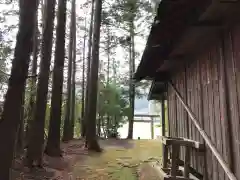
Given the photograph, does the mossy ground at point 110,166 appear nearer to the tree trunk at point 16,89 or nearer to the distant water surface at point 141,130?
the tree trunk at point 16,89

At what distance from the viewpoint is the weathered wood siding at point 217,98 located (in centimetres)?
365

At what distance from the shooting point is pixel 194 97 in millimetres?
5539

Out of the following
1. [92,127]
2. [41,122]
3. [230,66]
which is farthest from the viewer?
[92,127]

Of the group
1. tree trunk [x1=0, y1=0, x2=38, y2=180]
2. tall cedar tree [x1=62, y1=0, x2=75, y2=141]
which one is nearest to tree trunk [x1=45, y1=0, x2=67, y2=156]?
tall cedar tree [x1=62, y1=0, x2=75, y2=141]

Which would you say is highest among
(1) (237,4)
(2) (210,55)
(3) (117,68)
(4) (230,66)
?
(3) (117,68)

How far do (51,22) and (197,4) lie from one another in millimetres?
7558

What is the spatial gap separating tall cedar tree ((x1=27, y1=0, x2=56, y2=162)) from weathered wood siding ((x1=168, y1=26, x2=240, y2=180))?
480cm

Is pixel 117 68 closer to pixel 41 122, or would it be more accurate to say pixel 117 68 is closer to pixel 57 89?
pixel 57 89

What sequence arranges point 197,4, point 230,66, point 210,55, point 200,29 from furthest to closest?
point 210,55 < point 200,29 < point 230,66 < point 197,4

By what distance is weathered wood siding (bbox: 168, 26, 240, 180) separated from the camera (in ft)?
12.0

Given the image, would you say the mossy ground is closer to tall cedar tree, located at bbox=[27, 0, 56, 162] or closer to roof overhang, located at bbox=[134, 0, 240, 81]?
tall cedar tree, located at bbox=[27, 0, 56, 162]


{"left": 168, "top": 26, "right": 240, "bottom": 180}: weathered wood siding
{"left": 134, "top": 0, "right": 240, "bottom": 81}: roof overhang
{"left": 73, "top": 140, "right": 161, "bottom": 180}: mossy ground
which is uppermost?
{"left": 134, "top": 0, "right": 240, "bottom": 81}: roof overhang

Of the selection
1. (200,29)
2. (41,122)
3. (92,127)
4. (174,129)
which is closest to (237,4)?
(200,29)

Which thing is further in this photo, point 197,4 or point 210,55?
point 210,55
